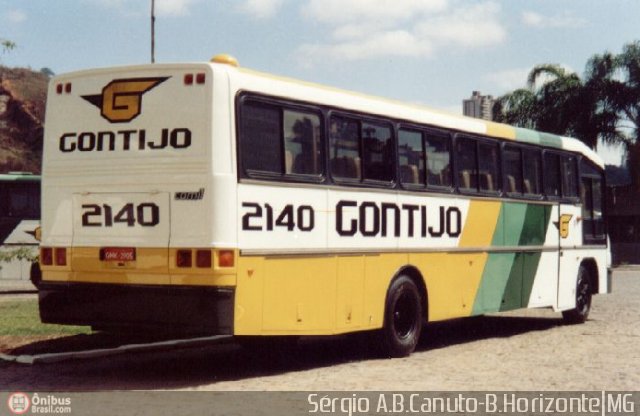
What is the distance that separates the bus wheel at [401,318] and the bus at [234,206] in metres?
0.02

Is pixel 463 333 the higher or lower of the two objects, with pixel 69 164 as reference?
lower

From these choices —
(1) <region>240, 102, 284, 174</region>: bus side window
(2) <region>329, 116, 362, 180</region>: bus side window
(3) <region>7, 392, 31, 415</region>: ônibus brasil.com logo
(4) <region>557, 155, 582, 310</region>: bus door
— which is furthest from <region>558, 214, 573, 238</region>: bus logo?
(3) <region>7, 392, 31, 415</region>: ônibus brasil.com logo

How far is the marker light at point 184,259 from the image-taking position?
10320 millimetres

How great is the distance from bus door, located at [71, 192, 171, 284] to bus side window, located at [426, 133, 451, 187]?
4.32 metres

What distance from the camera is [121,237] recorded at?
1075cm

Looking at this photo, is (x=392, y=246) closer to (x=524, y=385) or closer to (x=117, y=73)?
(x=524, y=385)

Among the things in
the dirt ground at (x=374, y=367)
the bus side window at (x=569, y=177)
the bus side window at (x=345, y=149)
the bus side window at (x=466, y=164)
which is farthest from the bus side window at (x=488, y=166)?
the bus side window at (x=345, y=149)

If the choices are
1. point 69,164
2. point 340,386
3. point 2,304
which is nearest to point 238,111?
point 69,164

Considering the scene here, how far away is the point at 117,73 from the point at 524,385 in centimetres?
519

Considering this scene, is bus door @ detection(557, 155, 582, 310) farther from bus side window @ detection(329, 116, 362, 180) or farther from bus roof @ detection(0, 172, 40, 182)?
bus roof @ detection(0, 172, 40, 182)

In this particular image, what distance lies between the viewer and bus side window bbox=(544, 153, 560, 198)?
16906 millimetres

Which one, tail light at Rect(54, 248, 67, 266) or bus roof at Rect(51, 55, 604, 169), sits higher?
bus roof at Rect(51, 55, 604, 169)

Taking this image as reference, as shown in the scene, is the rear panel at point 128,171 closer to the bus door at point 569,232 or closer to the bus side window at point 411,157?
the bus side window at point 411,157

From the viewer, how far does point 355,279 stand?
12.1 meters
